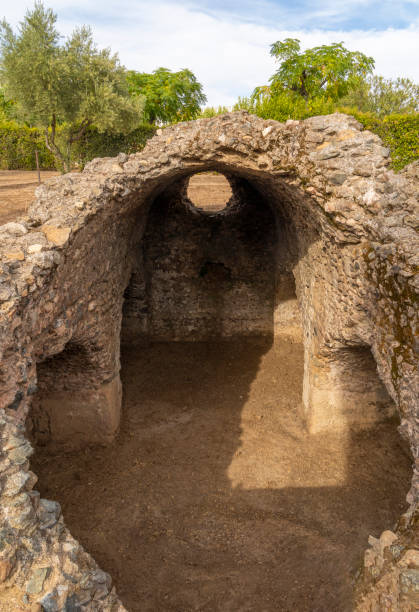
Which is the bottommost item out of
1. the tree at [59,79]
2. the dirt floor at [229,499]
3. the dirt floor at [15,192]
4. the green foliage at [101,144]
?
the dirt floor at [229,499]

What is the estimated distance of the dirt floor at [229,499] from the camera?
422cm

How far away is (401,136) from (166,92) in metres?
13.7

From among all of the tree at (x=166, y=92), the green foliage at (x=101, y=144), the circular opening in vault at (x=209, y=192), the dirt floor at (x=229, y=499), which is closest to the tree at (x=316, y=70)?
the tree at (x=166, y=92)

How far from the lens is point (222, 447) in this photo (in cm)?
616

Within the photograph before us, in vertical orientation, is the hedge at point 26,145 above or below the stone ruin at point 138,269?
above

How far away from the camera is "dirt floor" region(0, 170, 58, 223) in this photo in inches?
473

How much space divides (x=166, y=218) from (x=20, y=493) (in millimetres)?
6740

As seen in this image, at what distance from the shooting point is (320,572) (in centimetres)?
427

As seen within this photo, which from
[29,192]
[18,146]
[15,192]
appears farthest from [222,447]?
[18,146]

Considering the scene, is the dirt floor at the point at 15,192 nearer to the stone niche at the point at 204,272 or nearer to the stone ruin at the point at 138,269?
the stone niche at the point at 204,272

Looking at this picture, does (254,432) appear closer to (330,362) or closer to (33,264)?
(330,362)

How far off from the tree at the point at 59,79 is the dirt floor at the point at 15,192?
204cm

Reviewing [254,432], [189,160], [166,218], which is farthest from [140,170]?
[254,432]

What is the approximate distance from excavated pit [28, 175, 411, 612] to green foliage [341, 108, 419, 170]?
23.4 ft
